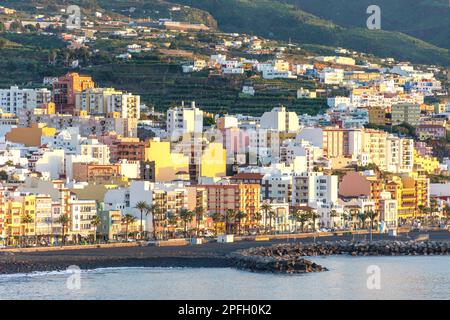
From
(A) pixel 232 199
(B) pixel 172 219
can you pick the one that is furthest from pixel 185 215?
(A) pixel 232 199

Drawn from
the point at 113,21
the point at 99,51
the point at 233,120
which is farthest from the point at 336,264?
the point at 113,21

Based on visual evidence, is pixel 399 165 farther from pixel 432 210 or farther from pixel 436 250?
pixel 436 250

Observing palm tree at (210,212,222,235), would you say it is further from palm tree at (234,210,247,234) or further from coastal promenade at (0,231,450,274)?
coastal promenade at (0,231,450,274)

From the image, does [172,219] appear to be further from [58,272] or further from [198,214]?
[58,272]

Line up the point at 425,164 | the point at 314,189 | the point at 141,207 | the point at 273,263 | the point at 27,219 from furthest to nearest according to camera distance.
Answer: the point at 425,164 < the point at 314,189 < the point at 141,207 < the point at 27,219 < the point at 273,263

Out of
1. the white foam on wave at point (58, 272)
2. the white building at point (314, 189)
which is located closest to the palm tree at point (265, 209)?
the white building at point (314, 189)

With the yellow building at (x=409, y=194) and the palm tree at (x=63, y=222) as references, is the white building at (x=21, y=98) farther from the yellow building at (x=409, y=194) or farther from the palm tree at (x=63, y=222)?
the palm tree at (x=63, y=222)
